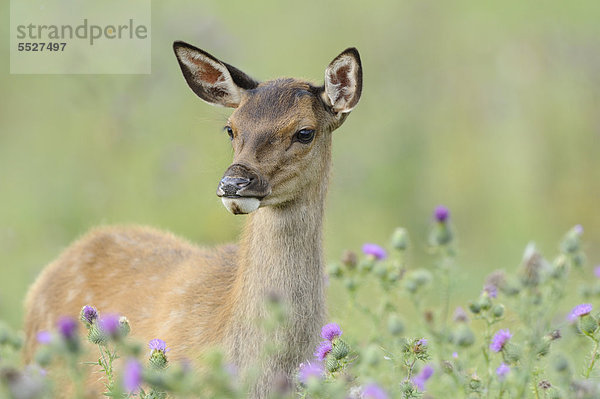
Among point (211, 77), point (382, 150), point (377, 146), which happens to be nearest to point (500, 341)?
point (211, 77)

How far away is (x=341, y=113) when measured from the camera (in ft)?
17.4

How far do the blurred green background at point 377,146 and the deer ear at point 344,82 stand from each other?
10.9 feet

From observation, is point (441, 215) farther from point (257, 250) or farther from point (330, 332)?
point (330, 332)

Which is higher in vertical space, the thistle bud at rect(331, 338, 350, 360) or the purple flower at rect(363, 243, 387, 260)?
the purple flower at rect(363, 243, 387, 260)

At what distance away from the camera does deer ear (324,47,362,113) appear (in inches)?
203

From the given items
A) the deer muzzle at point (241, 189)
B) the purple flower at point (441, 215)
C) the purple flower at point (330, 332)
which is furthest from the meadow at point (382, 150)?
the purple flower at point (330, 332)

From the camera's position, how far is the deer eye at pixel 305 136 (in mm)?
4961

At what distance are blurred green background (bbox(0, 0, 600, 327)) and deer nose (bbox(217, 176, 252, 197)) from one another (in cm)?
416

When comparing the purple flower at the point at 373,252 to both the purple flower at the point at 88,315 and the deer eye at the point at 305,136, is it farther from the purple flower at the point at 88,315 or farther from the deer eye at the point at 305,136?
the purple flower at the point at 88,315

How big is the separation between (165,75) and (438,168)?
3653mm

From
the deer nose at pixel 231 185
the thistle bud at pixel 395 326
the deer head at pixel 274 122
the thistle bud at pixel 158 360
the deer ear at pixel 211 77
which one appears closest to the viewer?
the thistle bud at pixel 158 360

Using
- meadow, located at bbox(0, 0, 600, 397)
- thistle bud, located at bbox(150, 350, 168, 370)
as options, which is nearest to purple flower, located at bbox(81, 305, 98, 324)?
thistle bud, located at bbox(150, 350, 168, 370)

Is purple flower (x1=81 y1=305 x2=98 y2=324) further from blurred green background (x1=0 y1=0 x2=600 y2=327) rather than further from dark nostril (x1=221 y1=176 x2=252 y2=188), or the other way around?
blurred green background (x1=0 y1=0 x2=600 y2=327)

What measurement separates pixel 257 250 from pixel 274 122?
69 centimetres
